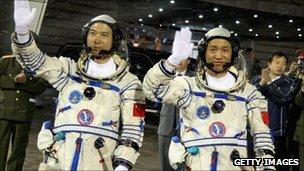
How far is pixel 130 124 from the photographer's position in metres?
3.05

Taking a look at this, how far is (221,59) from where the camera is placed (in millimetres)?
3109

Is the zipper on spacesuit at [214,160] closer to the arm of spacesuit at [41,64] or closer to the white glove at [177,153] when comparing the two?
the white glove at [177,153]

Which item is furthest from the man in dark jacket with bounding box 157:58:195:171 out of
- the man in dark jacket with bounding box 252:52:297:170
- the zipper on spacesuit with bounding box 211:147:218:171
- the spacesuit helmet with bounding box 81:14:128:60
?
the zipper on spacesuit with bounding box 211:147:218:171

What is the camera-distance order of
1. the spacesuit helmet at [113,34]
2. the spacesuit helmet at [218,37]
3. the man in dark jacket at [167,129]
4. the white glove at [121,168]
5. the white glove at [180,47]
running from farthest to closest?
1. the man in dark jacket at [167,129]
2. the spacesuit helmet at [113,34]
3. the spacesuit helmet at [218,37]
4. the white glove at [121,168]
5. the white glove at [180,47]

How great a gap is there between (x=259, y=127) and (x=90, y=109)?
3.90 feet

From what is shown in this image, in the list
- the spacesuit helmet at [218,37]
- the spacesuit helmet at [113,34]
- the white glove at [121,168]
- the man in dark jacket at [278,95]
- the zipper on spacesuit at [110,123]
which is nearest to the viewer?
the white glove at [121,168]

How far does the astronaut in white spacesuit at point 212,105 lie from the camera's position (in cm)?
288

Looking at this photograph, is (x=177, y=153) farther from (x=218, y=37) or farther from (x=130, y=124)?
(x=218, y=37)

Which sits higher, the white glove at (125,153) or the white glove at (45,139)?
the white glove at (45,139)

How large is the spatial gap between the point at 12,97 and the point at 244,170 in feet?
11.1

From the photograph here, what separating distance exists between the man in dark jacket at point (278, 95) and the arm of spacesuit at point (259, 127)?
7.25 ft

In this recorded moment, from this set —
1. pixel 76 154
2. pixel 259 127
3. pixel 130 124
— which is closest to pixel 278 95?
pixel 259 127

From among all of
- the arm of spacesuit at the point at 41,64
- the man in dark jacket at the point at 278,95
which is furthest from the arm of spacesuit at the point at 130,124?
the man in dark jacket at the point at 278,95

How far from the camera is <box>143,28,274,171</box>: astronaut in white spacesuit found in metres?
2.88
